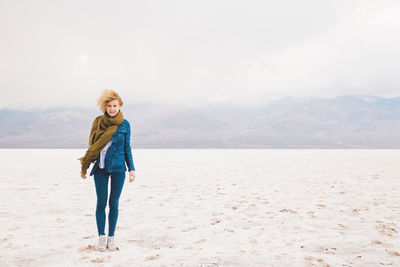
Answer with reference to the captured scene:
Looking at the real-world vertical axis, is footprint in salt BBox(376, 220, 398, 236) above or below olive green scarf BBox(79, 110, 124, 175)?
below

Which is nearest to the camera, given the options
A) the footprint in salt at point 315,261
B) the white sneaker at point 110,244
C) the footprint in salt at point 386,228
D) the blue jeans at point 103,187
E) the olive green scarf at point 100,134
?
the footprint in salt at point 315,261

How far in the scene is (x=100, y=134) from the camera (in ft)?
15.1

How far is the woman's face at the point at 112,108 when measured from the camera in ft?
15.1

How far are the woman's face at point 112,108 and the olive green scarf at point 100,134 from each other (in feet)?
0.19

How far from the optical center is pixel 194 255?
15.3 ft

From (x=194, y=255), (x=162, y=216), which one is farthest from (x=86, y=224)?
(x=194, y=255)

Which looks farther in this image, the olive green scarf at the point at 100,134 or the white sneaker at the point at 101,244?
the white sneaker at the point at 101,244

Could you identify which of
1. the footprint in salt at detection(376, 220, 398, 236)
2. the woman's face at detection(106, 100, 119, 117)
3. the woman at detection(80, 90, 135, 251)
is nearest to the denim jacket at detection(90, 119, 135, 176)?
the woman at detection(80, 90, 135, 251)

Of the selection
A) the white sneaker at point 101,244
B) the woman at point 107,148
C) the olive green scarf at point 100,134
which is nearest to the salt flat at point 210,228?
the white sneaker at point 101,244

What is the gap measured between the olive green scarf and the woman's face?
0.06 metres

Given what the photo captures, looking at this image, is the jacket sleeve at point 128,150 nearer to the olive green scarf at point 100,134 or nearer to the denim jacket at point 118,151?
A: the denim jacket at point 118,151

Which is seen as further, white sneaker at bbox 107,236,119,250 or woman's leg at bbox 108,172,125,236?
white sneaker at bbox 107,236,119,250

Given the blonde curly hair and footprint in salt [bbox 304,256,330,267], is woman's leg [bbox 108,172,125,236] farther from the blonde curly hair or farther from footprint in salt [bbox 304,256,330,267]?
footprint in salt [bbox 304,256,330,267]

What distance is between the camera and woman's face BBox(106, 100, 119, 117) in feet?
15.1
